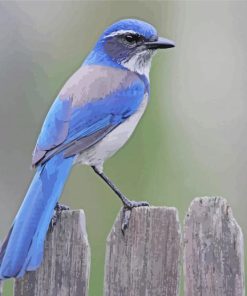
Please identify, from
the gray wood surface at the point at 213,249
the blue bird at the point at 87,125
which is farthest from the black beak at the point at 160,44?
the gray wood surface at the point at 213,249

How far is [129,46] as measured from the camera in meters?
7.41

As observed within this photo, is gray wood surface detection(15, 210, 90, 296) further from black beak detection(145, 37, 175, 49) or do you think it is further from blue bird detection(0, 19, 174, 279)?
black beak detection(145, 37, 175, 49)

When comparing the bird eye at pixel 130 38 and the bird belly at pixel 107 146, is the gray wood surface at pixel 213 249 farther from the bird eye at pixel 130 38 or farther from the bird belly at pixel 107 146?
the bird eye at pixel 130 38

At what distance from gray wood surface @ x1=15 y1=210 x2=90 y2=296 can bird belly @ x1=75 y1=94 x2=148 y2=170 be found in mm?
790

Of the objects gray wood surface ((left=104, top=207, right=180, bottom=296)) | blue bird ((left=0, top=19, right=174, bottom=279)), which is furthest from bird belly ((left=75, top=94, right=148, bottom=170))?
gray wood surface ((left=104, top=207, right=180, bottom=296))

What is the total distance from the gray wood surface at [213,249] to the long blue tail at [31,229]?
0.74 meters

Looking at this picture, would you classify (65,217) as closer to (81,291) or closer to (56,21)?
(81,291)

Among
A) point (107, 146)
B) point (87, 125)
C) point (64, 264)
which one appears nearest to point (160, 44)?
point (107, 146)

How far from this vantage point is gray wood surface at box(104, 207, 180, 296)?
5477 mm

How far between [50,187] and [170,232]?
0.73m

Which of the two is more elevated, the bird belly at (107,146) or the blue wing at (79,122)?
the blue wing at (79,122)

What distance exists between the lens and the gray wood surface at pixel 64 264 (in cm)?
560

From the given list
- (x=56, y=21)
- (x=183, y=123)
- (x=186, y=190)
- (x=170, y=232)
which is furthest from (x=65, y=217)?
(x=56, y=21)

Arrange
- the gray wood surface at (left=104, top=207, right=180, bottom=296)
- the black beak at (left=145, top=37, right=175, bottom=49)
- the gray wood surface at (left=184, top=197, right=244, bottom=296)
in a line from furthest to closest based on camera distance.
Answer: the black beak at (left=145, top=37, right=175, bottom=49) < the gray wood surface at (left=104, top=207, right=180, bottom=296) < the gray wood surface at (left=184, top=197, right=244, bottom=296)
